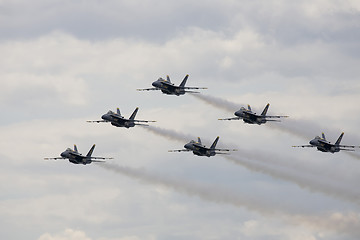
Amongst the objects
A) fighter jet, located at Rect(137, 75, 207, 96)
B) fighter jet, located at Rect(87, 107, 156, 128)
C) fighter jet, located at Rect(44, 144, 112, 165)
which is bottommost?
fighter jet, located at Rect(44, 144, 112, 165)

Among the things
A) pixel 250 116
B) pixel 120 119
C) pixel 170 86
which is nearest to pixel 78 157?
pixel 120 119

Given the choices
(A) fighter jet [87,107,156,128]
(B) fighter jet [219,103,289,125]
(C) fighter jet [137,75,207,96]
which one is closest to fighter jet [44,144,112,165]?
(A) fighter jet [87,107,156,128]

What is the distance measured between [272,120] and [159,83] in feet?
91.5

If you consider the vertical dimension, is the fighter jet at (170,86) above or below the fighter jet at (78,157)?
above

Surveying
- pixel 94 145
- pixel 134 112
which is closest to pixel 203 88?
pixel 134 112

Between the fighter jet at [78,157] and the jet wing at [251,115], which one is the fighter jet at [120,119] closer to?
the fighter jet at [78,157]

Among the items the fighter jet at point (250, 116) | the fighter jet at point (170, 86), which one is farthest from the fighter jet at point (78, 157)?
the fighter jet at point (250, 116)

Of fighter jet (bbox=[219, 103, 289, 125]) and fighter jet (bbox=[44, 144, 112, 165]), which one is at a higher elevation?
fighter jet (bbox=[219, 103, 289, 125])

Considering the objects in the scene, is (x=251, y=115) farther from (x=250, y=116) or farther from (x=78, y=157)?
(x=78, y=157)

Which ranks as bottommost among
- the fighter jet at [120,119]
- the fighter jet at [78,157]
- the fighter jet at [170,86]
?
the fighter jet at [78,157]

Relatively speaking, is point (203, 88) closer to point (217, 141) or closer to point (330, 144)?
point (217, 141)

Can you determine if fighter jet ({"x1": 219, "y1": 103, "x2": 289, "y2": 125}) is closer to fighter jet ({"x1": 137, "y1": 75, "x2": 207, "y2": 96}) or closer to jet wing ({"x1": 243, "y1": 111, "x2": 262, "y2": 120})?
jet wing ({"x1": 243, "y1": 111, "x2": 262, "y2": 120})

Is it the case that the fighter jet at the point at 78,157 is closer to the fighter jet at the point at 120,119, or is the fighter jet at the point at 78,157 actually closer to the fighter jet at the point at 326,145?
the fighter jet at the point at 120,119

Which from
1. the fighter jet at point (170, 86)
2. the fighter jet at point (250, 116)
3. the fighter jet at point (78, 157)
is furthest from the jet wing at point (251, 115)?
the fighter jet at point (78, 157)
